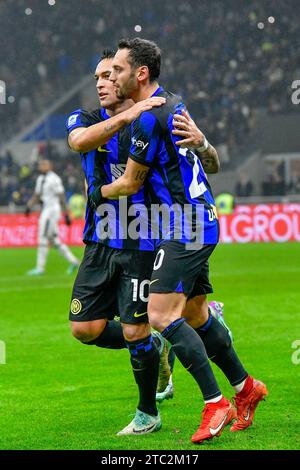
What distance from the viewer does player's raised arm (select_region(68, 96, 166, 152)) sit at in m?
5.23

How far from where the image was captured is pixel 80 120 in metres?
5.70

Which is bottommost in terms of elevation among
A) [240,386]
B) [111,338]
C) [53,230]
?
[240,386]

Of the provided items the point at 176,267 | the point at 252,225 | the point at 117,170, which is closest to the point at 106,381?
the point at 117,170

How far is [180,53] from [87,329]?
2770 centimetres

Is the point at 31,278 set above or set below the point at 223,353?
below

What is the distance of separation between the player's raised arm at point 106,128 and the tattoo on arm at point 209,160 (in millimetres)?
585

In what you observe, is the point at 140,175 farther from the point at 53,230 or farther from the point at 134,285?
the point at 53,230

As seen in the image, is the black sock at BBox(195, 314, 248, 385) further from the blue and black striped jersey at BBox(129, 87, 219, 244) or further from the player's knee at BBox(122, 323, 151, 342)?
the blue and black striped jersey at BBox(129, 87, 219, 244)

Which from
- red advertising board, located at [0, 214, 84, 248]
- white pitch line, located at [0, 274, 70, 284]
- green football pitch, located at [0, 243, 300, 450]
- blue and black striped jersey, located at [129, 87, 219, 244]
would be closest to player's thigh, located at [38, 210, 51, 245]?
white pitch line, located at [0, 274, 70, 284]

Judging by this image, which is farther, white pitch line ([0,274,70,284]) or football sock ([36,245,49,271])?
football sock ([36,245,49,271])

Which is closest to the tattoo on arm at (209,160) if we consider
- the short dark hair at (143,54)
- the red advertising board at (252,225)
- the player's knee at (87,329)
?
the short dark hair at (143,54)

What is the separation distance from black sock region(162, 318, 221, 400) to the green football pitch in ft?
1.11

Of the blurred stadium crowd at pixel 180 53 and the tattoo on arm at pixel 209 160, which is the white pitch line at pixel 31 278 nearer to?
the tattoo on arm at pixel 209 160
